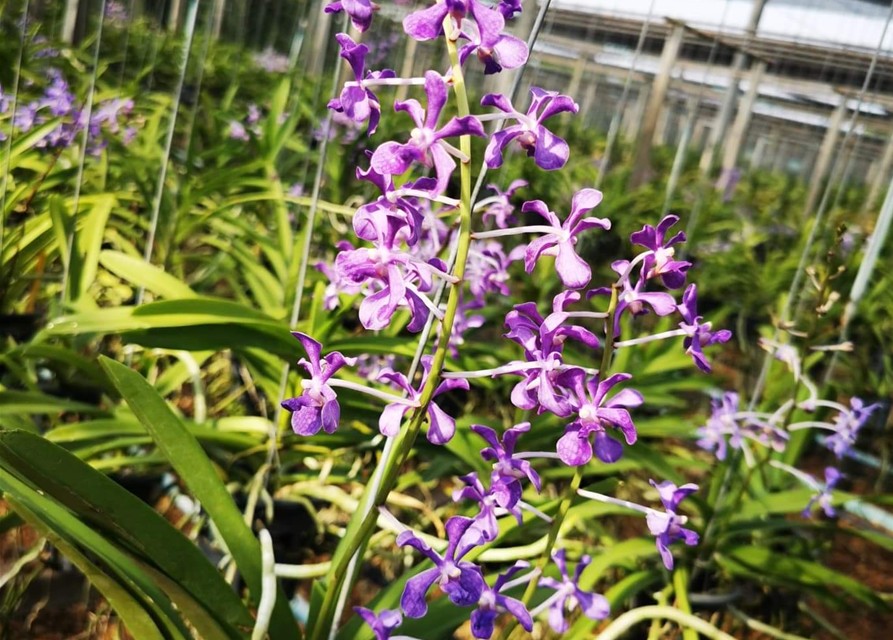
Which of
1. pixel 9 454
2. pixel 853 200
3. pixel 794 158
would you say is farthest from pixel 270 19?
pixel 794 158

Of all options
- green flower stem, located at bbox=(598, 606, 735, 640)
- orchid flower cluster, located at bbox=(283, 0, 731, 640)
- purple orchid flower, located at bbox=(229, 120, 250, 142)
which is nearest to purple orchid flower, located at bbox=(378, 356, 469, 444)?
orchid flower cluster, located at bbox=(283, 0, 731, 640)

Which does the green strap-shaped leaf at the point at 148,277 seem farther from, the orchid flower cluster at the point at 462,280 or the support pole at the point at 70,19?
the support pole at the point at 70,19

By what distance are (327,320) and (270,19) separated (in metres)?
8.48

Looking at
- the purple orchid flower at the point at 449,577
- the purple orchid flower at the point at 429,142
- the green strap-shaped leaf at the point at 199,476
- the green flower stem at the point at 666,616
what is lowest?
the green flower stem at the point at 666,616

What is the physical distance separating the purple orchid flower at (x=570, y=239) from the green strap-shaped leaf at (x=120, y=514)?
0.41m

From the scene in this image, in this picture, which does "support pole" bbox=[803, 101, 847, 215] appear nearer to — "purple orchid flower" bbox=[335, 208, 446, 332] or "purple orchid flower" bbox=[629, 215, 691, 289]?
"purple orchid flower" bbox=[629, 215, 691, 289]

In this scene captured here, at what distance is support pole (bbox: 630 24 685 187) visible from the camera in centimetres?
390

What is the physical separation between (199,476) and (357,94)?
1.54ft

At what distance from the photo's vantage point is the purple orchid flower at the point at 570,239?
1.40ft

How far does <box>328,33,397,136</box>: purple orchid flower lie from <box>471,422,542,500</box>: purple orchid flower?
219 mm

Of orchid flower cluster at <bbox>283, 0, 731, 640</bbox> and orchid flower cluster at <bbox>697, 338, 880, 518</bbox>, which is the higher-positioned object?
orchid flower cluster at <bbox>283, 0, 731, 640</bbox>

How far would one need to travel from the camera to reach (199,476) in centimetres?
76

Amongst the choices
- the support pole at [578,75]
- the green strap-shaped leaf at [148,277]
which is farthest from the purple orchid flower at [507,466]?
the support pole at [578,75]

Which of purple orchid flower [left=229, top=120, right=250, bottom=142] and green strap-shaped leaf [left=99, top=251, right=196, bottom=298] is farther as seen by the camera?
purple orchid flower [left=229, top=120, right=250, bottom=142]
